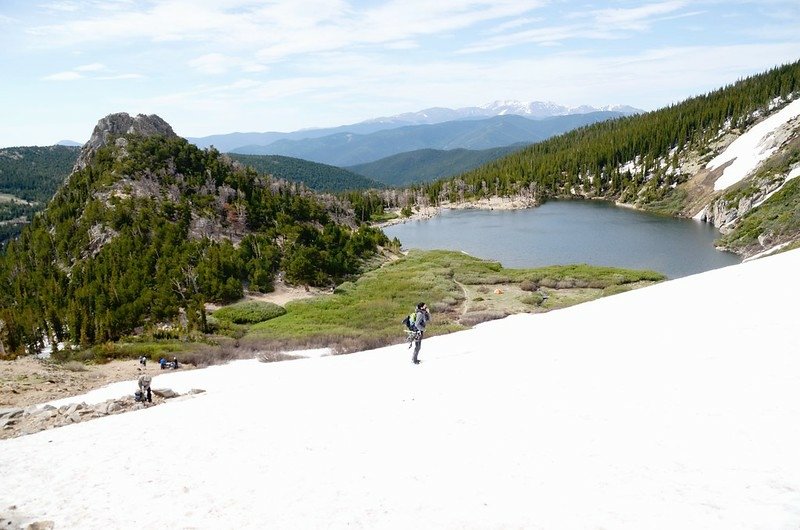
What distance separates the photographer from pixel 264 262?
63406 mm

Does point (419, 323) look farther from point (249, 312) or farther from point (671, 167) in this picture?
point (671, 167)

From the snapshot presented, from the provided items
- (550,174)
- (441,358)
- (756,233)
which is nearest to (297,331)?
(441,358)

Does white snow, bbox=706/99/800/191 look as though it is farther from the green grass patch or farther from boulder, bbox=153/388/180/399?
boulder, bbox=153/388/180/399

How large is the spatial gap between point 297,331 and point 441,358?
22.7m

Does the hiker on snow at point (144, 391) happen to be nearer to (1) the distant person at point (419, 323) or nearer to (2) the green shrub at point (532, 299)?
(1) the distant person at point (419, 323)

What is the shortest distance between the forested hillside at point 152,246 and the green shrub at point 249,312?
9.38ft

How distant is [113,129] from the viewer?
104 meters

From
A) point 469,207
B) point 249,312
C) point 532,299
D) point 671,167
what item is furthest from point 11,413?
point 671,167

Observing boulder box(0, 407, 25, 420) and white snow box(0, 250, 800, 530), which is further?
boulder box(0, 407, 25, 420)

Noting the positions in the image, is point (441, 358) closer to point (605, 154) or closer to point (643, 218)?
point (643, 218)

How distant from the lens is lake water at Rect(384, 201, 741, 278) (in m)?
75.6

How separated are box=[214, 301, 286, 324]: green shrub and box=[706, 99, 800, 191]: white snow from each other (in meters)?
112

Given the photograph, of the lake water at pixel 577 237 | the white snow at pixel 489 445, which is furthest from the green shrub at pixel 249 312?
the lake water at pixel 577 237

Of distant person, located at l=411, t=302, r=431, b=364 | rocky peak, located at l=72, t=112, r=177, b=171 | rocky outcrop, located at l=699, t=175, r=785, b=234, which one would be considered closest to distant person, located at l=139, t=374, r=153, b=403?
distant person, located at l=411, t=302, r=431, b=364
